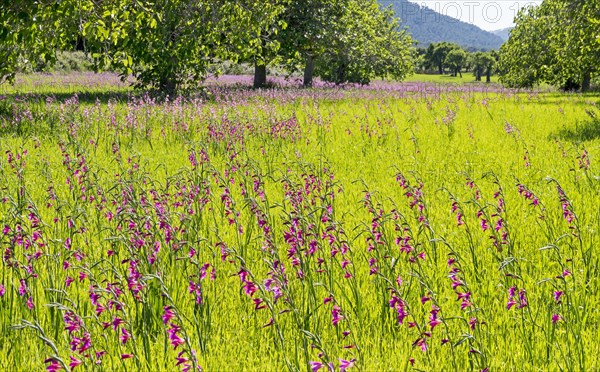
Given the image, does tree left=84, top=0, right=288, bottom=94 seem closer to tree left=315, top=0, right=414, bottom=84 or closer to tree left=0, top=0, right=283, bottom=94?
tree left=0, top=0, right=283, bottom=94

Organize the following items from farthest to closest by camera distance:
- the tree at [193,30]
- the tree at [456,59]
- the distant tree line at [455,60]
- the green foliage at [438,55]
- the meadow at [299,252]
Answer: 1. the green foliage at [438,55]
2. the tree at [456,59]
3. the distant tree line at [455,60]
4. the tree at [193,30]
5. the meadow at [299,252]

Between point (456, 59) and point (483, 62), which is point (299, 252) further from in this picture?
point (456, 59)

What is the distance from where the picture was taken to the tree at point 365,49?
28094mm

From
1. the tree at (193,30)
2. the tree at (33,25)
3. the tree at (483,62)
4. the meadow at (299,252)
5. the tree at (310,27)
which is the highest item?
the tree at (483,62)

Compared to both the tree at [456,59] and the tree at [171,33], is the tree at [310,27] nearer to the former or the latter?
the tree at [171,33]

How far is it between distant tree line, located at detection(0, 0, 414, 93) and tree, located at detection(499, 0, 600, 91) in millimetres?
8024

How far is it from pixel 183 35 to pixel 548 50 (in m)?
16.5

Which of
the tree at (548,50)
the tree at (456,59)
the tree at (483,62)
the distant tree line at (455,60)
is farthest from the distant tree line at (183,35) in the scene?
the tree at (456,59)

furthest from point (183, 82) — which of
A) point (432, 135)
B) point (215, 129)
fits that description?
point (432, 135)

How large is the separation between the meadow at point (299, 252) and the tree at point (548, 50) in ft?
14.8

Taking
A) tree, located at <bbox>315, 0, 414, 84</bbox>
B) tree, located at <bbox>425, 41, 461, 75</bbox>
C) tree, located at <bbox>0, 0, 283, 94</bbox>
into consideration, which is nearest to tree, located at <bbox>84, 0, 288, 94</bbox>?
tree, located at <bbox>0, 0, 283, 94</bbox>

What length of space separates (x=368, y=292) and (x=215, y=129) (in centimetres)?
723

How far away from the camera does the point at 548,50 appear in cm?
2311

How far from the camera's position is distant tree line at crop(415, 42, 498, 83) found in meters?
149
